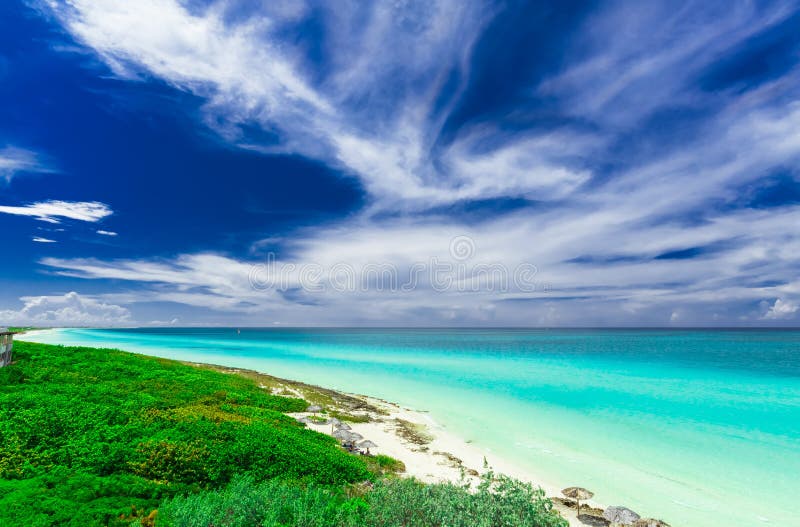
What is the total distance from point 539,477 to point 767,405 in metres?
27.7

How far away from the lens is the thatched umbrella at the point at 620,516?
35.5ft

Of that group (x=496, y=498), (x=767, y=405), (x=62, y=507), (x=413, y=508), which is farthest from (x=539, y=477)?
(x=767, y=405)

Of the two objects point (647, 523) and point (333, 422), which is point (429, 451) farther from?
point (647, 523)

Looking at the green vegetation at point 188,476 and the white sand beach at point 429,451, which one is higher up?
the green vegetation at point 188,476

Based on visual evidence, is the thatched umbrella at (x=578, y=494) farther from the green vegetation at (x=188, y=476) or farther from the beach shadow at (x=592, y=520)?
the green vegetation at (x=188, y=476)

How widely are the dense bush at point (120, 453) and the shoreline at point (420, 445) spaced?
12.1 feet

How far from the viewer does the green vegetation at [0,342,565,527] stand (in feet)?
23.6

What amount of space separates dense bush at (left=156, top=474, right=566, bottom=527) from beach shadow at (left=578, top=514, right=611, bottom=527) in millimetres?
4760

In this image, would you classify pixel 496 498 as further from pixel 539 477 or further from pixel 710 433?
pixel 710 433

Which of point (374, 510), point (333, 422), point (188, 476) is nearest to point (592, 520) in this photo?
point (374, 510)

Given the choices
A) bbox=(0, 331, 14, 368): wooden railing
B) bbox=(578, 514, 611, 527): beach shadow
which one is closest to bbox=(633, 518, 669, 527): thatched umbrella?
bbox=(578, 514, 611, 527): beach shadow

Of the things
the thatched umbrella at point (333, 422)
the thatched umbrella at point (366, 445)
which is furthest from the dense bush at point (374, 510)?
the thatched umbrella at point (333, 422)

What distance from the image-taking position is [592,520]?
11.1 m

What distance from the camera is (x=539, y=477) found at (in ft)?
48.5
